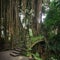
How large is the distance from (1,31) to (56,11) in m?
3.20

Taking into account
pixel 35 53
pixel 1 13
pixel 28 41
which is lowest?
pixel 35 53

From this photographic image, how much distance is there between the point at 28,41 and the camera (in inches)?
350

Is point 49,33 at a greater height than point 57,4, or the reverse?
point 57,4

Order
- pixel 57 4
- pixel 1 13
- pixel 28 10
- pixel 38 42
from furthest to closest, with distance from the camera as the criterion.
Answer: pixel 28 10, pixel 57 4, pixel 38 42, pixel 1 13

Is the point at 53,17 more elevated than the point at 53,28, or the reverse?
the point at 53,17

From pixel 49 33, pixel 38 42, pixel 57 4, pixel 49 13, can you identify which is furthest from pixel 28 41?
pixel 57 4

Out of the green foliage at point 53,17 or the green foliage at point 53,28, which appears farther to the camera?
the green foliage at point 53,17

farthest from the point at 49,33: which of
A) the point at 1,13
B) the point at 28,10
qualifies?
the point at 1,13

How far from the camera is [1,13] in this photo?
8.20 meters

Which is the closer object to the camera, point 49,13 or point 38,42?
point 38,42

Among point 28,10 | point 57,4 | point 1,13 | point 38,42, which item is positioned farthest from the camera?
point 28,10

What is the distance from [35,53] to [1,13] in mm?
2533

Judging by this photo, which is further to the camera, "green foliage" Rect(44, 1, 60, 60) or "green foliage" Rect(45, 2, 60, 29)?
"green foliage" Rect(45, 2, 60, 29)

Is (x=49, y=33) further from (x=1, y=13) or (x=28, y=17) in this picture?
(x=1, y=13)
